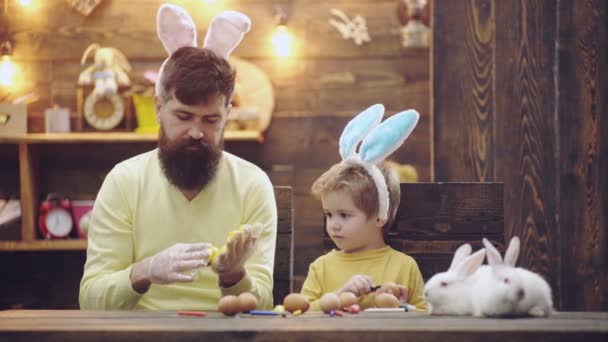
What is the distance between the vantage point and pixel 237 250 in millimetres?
1873

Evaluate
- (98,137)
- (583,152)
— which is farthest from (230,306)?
(98,137)

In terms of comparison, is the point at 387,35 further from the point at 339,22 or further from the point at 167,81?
the point at 167,81

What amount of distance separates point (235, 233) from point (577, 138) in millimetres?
1491

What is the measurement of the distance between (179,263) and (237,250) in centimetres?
12

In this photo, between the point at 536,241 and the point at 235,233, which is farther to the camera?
the point at 536,241

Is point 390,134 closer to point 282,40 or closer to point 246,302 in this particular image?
point 246,302

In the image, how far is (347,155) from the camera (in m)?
2.43

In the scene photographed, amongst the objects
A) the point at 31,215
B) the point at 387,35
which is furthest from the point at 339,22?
the point at 31,215

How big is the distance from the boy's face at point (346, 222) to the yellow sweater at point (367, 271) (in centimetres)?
4

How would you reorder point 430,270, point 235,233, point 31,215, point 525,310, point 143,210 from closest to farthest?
1. point 525,310
2. point 235,233
3. point 143,210
4. point 430,270
5. point 31,215

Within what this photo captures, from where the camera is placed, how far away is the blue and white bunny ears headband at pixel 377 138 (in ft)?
7.32

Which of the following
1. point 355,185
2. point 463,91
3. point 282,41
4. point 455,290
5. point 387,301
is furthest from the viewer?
point 282,41

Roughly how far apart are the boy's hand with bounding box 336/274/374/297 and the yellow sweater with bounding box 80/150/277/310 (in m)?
0.18

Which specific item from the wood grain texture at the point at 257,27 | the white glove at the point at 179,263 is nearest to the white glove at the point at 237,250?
the white glove at the point at 179,263
